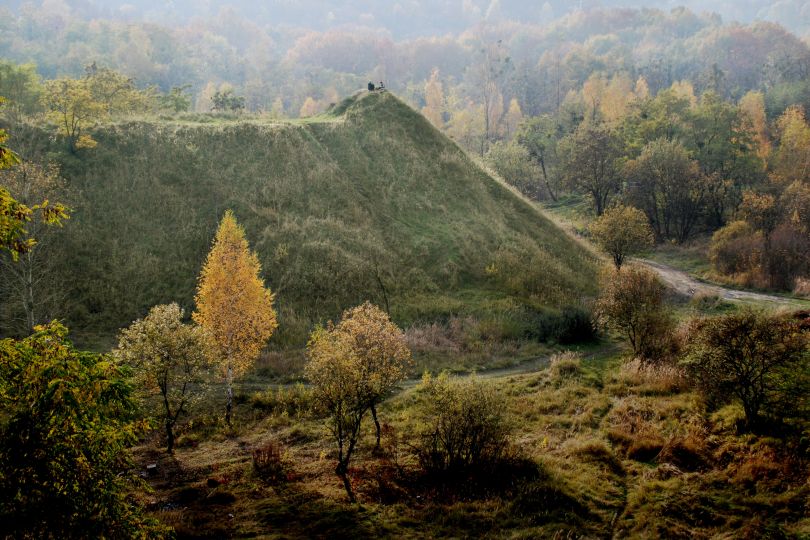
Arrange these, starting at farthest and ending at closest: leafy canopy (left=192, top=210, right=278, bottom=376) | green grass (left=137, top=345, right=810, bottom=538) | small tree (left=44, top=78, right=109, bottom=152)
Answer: small tree (left=44, top=78, right=109, bottom=152)
leafy canopy (left=192, top=210, right=278, bottom=376)
green grass (left=137, top=345, right=810, bottom=538)

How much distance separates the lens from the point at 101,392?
319 inches

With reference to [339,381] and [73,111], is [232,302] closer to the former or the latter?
→ [339,381]

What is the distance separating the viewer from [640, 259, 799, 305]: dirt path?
127ft

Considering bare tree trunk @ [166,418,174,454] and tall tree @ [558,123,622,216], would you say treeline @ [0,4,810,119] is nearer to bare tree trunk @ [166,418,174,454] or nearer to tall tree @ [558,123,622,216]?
tall tree @ [558,123,622,216]

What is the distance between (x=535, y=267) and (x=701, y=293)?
41.9 feet

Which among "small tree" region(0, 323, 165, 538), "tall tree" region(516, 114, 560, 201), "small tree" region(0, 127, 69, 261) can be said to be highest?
"tall tree" region(516, 114, 560, 201)

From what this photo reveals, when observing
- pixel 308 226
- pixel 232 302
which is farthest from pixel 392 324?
pixel 308 226

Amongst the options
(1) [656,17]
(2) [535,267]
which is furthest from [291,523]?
(1) [656,17]

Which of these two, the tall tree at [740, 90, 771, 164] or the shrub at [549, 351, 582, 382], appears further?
the tall tree at [740, 90, 771, 164]

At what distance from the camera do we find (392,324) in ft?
59.8

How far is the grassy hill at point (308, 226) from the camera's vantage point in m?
34.2

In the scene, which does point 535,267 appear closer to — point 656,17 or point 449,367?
point 449,367

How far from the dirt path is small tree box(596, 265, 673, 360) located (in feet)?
54.6

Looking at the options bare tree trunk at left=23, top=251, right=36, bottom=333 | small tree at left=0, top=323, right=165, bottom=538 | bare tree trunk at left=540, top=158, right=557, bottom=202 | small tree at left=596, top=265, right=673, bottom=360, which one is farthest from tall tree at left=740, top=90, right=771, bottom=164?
small tree at left=0, top=323, right=165, bottom=538
